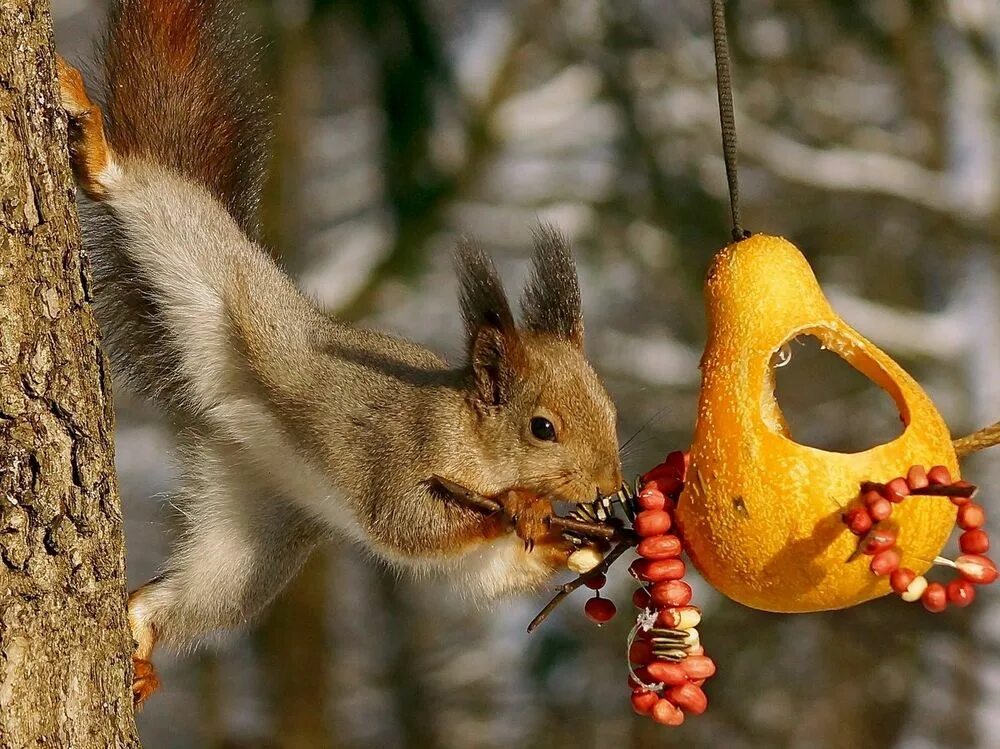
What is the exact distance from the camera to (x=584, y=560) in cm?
147

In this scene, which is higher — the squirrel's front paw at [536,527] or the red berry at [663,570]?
the red berry at [663,570]

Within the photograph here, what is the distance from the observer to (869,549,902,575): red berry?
1.01 metres

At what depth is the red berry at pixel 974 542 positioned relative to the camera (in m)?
1.07

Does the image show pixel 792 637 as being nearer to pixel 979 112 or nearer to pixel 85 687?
pixel 979 112

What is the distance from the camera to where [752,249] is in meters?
1.22

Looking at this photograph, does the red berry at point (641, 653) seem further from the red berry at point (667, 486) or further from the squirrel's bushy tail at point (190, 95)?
the squirrel's bushy tail at point (190, 95)

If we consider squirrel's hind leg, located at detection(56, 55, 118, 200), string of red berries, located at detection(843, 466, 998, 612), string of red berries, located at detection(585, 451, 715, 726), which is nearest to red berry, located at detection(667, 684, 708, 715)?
string of red berries, located at detection(585, 451, 715, 726)

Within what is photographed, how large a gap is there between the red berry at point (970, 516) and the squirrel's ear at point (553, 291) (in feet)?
2.24

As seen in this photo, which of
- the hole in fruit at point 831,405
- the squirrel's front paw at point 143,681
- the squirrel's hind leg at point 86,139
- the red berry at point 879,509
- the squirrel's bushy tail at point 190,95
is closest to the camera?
the red berry at point 879,509

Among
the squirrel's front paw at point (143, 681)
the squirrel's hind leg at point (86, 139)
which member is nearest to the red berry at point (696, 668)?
the squirrel's front paw at point (143, 681)

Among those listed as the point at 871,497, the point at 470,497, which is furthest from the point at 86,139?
the point at 871,497

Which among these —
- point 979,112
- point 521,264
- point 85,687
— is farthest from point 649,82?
point 85,687

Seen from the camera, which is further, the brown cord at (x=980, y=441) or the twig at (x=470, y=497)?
the twig at (x=470, y=497)

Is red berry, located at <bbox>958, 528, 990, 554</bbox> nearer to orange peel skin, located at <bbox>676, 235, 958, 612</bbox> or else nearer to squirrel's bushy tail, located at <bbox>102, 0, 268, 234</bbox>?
orange peel skin, located at <bbox>676, 235, 958, 612</bbox>
